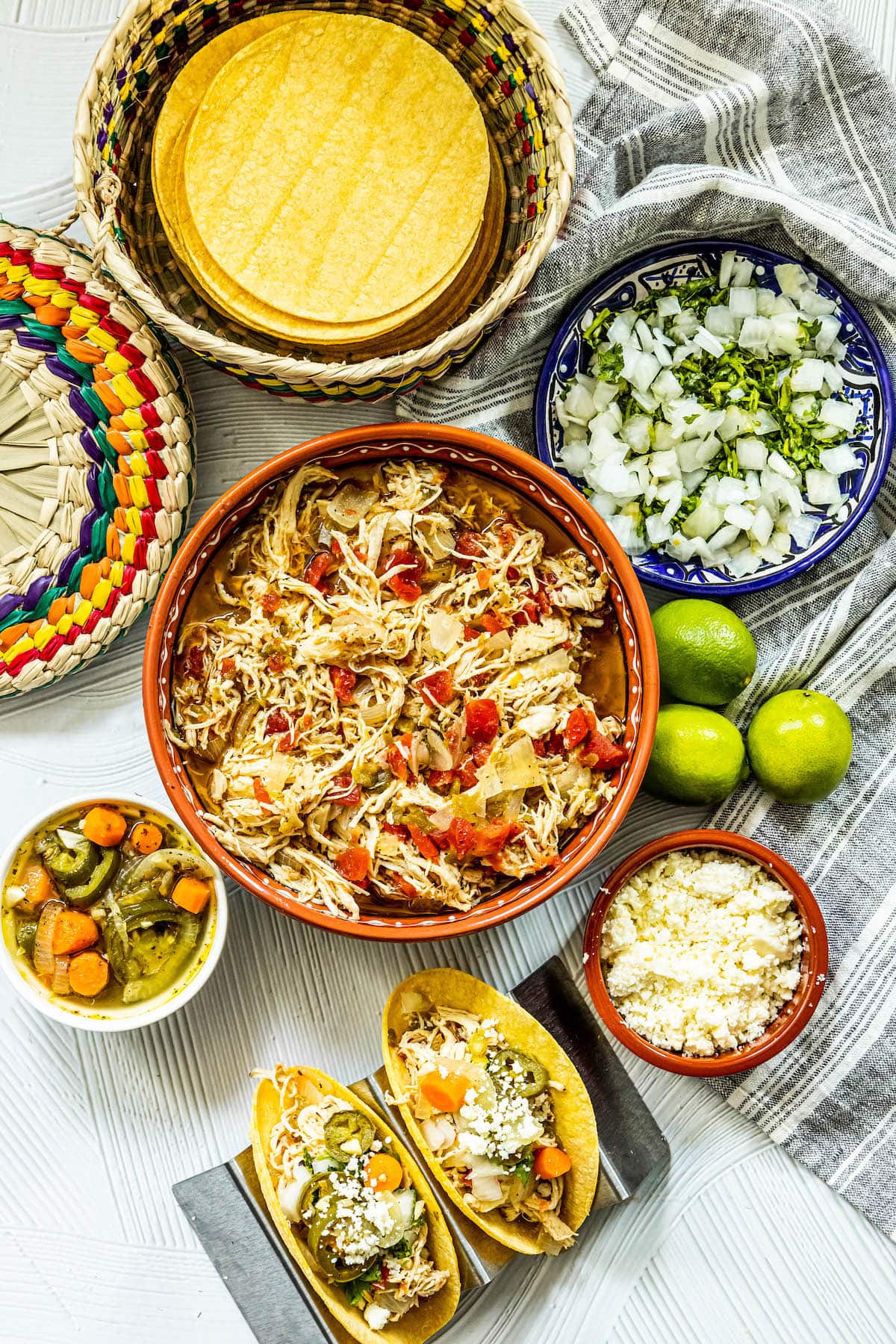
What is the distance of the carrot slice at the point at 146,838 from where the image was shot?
2969 mm

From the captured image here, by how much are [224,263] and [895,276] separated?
6.10 ft

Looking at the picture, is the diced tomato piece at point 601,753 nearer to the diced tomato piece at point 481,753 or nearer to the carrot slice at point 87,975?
the diced tomato piece at point 481,753

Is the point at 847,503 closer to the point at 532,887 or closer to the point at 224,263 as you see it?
the point at 532,887

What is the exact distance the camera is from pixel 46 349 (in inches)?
113

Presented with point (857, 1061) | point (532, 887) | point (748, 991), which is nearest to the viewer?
point (532, 887)

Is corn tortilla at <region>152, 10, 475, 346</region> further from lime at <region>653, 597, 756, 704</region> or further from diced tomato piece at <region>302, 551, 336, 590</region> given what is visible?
lime at <region>653, 597, 756, 704</region>

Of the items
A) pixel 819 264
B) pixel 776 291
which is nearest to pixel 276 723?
pixel 776 291

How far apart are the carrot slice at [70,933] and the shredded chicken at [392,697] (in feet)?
1.88

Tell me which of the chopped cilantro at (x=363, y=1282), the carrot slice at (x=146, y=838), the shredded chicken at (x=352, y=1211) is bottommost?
the chopped cilantro at (x=363, y=1282)

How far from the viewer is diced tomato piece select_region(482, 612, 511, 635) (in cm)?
271

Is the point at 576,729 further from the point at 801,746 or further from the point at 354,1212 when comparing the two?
the point at 354,1212

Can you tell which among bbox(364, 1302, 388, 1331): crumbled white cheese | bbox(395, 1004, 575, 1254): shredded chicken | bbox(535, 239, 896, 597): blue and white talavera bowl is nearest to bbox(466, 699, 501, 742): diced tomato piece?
bbox(535, 239, 896, 597): blue and white talavera bowl

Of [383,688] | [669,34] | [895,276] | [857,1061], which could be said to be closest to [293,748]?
[383,688]

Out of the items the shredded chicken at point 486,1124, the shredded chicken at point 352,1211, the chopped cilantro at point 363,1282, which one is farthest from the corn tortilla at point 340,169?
the chopped cilantro at point 363,1282
